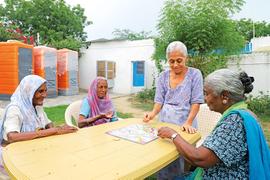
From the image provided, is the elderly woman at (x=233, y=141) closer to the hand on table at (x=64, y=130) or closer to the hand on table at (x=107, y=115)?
the hand on table at (x=64, y=130)

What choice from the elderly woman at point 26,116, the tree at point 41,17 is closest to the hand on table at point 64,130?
the elderly woman at point 26,116

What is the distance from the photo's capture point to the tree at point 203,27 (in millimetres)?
8812

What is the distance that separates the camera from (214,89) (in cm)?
186

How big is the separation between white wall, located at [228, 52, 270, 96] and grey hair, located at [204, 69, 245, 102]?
806 cm

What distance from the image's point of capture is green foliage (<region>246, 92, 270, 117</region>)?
8.34m

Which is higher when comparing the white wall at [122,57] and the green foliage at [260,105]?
the white wall at [122,57]

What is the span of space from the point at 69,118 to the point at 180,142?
2091 millimetres

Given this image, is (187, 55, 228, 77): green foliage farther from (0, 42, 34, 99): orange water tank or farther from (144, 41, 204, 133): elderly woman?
(144, 41, 204, 133): elderly woman

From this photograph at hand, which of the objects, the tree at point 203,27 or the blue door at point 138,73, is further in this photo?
the blue door at point 138,73

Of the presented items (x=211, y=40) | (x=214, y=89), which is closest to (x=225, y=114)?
(x=214, y=89)

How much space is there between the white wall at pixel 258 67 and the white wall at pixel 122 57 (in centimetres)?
494

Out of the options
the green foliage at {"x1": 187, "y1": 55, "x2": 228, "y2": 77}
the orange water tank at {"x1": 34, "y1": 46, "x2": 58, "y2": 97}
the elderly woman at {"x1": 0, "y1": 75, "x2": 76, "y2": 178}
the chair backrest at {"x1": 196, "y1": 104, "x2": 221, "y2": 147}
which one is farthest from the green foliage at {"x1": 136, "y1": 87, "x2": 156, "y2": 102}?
the elderly woman at {"x1": 0, "y1": 75, "x2": 76, "y2": 178}

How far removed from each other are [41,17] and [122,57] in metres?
10.7

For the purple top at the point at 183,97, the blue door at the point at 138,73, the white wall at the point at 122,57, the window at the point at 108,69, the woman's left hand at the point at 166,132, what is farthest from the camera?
the window at the point at 108,69
